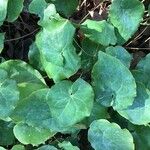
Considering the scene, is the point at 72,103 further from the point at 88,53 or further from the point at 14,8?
the point at 14,8

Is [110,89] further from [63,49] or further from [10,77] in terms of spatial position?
[10,77]

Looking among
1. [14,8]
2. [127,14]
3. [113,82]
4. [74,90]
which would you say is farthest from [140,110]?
[14,8]

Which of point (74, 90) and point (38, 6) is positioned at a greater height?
point (38, 6)

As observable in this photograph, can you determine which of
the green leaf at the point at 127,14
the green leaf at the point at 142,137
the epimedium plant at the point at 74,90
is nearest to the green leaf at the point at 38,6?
the epimedium plant at the point at 74,90

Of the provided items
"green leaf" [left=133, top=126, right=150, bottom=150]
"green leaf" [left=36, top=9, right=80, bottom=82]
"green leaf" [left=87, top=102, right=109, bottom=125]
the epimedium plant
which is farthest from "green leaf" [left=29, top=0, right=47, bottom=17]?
"green leaf" [left=133, top=126, right=150, bottom=150]

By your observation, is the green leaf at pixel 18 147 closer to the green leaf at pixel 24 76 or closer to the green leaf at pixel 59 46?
the green leaf at pixel 24 76

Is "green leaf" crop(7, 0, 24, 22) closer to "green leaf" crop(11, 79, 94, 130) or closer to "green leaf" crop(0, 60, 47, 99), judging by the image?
"green leaf" crop(0, 60, 47, 99)

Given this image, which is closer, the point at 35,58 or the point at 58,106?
the point at 58,106
